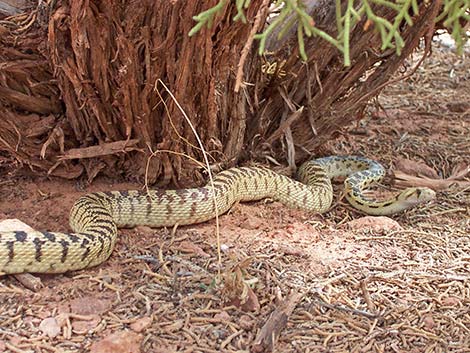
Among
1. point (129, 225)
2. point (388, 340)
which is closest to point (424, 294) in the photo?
point (388, 340)

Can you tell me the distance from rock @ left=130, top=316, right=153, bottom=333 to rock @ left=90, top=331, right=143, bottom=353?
113 millimetres

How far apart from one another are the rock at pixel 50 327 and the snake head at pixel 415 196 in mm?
3358

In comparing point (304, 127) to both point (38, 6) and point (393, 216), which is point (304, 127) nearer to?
point (393, 216)

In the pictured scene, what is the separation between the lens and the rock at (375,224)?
538 centimetres

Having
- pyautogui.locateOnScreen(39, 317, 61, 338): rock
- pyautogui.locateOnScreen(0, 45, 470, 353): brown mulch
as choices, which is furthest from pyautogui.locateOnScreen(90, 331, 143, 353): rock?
pyautogui.locateOnScreen(39, 317, 61, 338): rock

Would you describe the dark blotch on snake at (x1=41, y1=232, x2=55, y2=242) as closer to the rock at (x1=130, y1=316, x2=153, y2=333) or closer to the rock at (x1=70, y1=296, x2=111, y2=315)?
the rock at (x1=70, y1=296, x2=111, y2=315)

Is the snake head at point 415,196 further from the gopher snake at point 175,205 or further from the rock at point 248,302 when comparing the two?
the rock at point 248,302

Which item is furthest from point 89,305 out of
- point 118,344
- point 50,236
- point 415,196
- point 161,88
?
point 415,196

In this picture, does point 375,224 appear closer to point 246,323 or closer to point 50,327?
point 246,323

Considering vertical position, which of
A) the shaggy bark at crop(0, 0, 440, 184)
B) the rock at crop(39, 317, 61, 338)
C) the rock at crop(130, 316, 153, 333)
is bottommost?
the rock at crop(39, 317, 61, 338)

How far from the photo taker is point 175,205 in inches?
204

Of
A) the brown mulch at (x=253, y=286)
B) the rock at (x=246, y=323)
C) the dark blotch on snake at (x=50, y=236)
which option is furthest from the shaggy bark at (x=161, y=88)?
the rock at (x=246, y=323)

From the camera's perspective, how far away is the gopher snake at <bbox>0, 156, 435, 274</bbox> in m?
4.21

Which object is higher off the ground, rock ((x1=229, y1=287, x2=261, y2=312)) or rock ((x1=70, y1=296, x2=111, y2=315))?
rock ((x1=229, y1=287, x2=261, y2=312))
